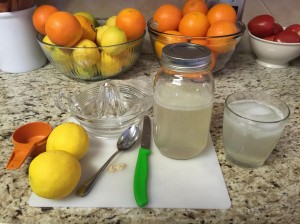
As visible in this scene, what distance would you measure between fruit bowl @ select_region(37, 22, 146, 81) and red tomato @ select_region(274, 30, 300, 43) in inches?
14.2

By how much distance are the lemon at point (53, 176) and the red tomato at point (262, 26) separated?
0.62 metres

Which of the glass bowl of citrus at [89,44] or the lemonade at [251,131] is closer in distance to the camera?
the lemonade at [251,131]

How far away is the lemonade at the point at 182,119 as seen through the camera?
442 mm

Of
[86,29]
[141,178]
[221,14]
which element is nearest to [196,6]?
[221,14]

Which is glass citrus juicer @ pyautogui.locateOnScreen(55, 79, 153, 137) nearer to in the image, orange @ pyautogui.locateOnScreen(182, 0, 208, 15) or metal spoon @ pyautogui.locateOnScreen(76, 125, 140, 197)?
metal spoon @ pyautogui.locateOnScreen(76, 125, 140, 197)

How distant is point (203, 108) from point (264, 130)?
9 cm

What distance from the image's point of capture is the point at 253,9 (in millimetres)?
838

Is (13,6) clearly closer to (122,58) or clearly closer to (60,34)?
(60,34)

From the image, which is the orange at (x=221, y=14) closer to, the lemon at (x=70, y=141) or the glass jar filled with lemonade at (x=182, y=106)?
the glass jar filled with lemonade at (x=182, y=106)

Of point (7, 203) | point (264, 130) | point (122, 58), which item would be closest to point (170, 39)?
point (122, 58)

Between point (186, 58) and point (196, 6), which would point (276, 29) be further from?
point (186, 58)

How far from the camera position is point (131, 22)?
0.68 meters

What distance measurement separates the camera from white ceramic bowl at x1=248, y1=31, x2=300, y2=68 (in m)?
0.74

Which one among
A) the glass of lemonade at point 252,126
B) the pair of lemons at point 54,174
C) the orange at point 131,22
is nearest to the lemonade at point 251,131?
the glass of lemonade at point 252,126
